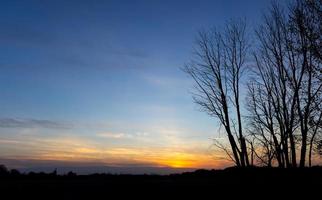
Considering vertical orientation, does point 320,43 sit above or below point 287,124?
above

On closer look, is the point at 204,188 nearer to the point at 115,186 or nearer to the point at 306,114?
the point at 115,186

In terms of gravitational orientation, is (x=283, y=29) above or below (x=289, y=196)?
above

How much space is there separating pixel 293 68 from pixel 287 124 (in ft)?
13.3

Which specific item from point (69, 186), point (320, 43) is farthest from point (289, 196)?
point (320, 43)

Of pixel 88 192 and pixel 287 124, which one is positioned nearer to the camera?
pixel 88 192

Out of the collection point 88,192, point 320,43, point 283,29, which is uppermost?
point 283,29

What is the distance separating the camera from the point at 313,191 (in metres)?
14.7

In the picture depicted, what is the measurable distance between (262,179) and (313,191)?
2220mm

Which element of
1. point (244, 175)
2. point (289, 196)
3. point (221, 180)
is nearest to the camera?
point (289, 196)

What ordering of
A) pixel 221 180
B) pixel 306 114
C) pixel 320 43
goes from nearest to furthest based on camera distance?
1. pixel 221 180
2. pixel 320 43
3. pixel 306 114

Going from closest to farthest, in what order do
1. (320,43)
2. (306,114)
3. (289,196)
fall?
(289,196) → (320,43) → (306,114)

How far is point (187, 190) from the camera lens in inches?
579

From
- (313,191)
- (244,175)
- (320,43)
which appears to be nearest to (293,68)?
(320,43)

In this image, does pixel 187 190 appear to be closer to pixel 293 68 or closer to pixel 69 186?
pixel 69 186
